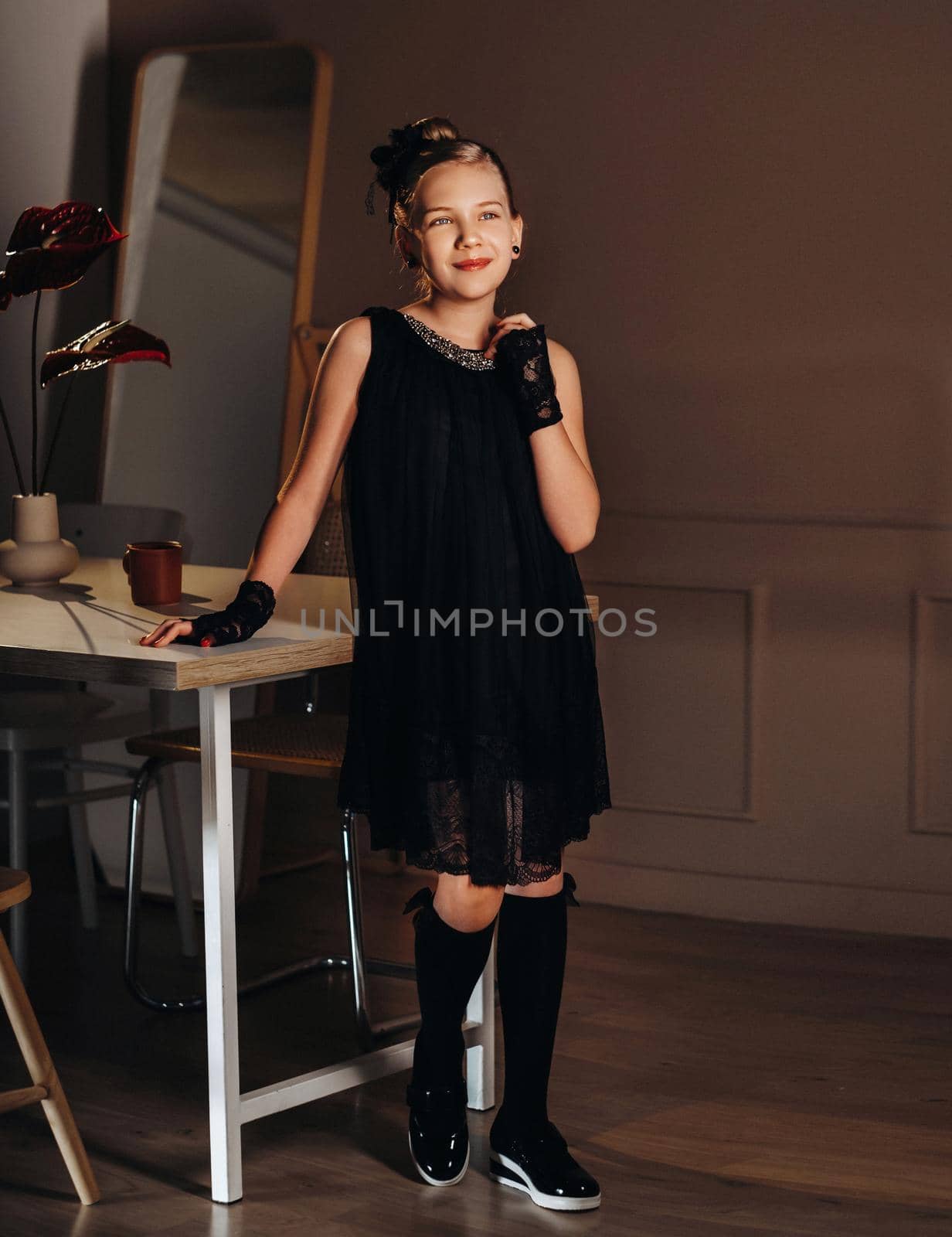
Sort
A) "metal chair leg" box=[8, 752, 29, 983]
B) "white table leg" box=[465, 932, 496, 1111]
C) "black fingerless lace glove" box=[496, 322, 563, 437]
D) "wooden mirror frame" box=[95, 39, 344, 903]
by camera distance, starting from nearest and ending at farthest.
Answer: "black fingerless lace glove" box=[496, 322, 563, 437] < "white table leg" box=[465, 932, 496, 1111] < "metal chair leg" box=[8, 752, 29, 983] < "wooden mirror frame" box=[95, 39, 344, 903]

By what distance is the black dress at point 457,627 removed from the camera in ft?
6.64

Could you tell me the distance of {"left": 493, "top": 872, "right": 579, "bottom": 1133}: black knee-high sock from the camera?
213cm

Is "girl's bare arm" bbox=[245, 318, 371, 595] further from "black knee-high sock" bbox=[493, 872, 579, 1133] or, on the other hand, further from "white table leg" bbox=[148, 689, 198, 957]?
"white table leg" bbox=[148, 689, 198, 957]

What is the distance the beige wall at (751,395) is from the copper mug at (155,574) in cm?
138

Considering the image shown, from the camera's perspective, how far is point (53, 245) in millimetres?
2789

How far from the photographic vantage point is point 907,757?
11.1 feet

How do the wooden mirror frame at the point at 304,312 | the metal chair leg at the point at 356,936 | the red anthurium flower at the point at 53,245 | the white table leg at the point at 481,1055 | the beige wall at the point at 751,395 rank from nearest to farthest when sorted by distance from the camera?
the white table leg at the point at 481,1055 < the metal chair leg at the point at 356,936 < the red anthurium flower at the point at 53,245 < the beige wall at the point at 751,395 < the wooden mirror frame at the point at 304,312

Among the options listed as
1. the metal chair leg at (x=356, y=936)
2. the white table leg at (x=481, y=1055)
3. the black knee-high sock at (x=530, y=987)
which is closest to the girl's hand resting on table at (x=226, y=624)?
the black knee-high sock at (x=530, y=987)

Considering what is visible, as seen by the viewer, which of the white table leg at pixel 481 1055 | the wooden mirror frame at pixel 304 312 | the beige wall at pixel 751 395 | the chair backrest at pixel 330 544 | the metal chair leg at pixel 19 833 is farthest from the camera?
the wooden mirror frame at pixel 304 312

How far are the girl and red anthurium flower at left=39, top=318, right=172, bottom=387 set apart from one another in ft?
2.25

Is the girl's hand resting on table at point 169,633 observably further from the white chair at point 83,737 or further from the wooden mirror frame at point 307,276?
the wooden mirror frame at point 307,276

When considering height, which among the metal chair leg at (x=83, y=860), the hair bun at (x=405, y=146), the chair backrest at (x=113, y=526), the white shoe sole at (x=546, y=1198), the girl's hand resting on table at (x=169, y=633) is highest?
the hair bun at (x=405, y=146)

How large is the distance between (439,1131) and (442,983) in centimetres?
23

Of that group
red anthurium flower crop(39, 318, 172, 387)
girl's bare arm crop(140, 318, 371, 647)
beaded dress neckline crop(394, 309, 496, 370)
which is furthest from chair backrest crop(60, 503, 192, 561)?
beaded dress neckline crop(394, 309, 496, 370)
